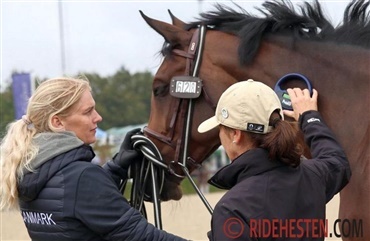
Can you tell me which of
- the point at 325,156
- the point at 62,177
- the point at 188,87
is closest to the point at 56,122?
the point at 62,177

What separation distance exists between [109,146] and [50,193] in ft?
84.5

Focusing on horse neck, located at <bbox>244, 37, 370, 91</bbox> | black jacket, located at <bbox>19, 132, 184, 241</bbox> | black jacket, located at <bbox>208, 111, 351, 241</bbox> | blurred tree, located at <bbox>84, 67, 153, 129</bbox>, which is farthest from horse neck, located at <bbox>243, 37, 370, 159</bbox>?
blurred tree, located at <bbox>84, 67, 153, 129</bbox>

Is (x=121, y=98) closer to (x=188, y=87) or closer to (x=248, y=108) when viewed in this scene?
(x=188, y=87)

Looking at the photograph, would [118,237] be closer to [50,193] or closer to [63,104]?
[50,193]

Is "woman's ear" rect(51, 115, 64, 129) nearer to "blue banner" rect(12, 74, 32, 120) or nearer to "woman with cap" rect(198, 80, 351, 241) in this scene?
"woman with cap" rect(198, 80, 351, 241)

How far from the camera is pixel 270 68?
11.3 feet

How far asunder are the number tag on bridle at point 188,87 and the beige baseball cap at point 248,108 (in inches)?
50.7

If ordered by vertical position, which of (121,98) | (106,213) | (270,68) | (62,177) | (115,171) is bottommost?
(121,98)

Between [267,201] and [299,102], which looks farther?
[299,102]

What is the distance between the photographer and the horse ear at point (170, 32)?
12.1ft

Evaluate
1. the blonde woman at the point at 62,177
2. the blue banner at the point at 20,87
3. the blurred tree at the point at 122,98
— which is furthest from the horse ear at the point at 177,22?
the blurred tree at the point at 122,98

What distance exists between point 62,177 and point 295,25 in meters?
1.70

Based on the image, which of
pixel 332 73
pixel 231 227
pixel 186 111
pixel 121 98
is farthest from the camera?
pixel 121 98

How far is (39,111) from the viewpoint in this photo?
269 centimetres
